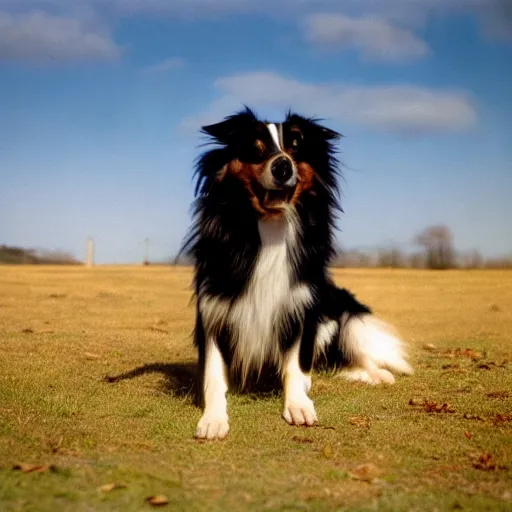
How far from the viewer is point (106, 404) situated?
5121mm

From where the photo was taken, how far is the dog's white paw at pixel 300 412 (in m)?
4.59

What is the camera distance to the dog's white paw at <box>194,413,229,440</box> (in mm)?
4176

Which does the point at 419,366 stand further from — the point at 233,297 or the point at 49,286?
the point at 49,286

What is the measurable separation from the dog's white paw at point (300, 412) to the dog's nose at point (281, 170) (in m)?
1.42

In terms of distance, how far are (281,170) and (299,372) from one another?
141 centimetres

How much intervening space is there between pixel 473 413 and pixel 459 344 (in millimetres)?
4339

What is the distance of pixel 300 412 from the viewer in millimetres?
4660

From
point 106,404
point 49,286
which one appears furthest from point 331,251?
point 49,286

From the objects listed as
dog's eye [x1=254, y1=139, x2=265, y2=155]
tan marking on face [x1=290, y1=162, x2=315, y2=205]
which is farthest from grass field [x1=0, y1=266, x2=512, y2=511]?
dog's eye [x1=254, y1=139, x2=265, y2=155]

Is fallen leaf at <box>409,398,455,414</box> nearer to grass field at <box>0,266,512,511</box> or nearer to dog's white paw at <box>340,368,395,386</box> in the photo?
grass field at <box>0,266,512,511</box>

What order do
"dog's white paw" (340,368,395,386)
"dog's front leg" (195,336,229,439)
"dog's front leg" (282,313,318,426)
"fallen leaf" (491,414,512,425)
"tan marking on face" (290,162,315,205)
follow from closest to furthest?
"dog's front leg" (195,336,229,439)
"fallen leaf" (491,414,512,425)
"dog's front leg" (282,313,318,426)
"tan marking on face" (290,162,315,205)
"dog's white paw" (340,368,395,386)

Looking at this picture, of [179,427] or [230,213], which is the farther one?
[230,213]

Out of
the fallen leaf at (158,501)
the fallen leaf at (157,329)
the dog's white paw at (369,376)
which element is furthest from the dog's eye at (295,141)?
the fallen leaf at (157,329)

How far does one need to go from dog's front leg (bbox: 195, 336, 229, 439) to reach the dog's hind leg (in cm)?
142
